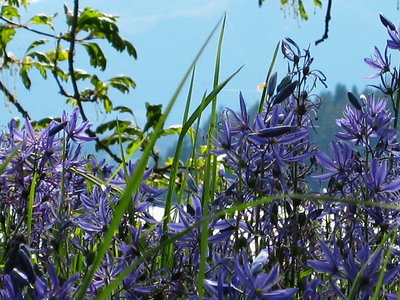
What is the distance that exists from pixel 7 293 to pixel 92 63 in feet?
13.7

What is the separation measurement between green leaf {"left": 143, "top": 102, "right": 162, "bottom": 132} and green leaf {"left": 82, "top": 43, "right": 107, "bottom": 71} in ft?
1.26

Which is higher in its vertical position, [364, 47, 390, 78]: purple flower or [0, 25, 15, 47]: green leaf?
[0, 25, 15, 47]: green leaf

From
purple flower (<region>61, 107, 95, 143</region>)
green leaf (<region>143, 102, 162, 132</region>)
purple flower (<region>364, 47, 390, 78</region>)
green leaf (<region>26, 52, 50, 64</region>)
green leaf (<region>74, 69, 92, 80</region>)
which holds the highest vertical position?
green leaf (<region>26, 52, 50, 64</region>)

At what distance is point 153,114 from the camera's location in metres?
4.98

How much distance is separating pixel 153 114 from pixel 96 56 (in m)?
0.53

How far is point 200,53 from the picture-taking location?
1.13 m

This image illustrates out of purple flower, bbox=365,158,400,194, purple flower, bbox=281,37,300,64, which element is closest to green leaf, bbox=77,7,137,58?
purple flower, bbox=281,37,300,64

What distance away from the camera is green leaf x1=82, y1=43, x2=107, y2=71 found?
5113 millimetres

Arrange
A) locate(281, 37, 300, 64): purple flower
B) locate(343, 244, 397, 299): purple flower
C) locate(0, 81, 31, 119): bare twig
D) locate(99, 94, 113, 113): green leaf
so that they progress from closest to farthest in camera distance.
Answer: locate(343, 244, 397, 299): purple flower, locate(281, 37, 300, 64): purple flower, locate(0, 81, 31, 119): bare twig, locate(99, 94, 113, 113): green leaf

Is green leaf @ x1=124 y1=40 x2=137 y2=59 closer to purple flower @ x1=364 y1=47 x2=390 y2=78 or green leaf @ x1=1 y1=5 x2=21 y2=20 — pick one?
green leaf @ x1=1 y1=5 x2=21 y2=20

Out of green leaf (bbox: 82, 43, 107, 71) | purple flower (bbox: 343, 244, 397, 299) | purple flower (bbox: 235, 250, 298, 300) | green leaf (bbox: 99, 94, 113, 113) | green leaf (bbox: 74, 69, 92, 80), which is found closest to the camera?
purple flower (bbox: 235, 250, 298, 300)

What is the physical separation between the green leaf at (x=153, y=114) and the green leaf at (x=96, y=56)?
38 cm

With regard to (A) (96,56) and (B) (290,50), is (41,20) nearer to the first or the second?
(A) (96,56)

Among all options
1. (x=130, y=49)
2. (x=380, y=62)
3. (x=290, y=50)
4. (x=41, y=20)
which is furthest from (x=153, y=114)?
(x=290, y=50)
